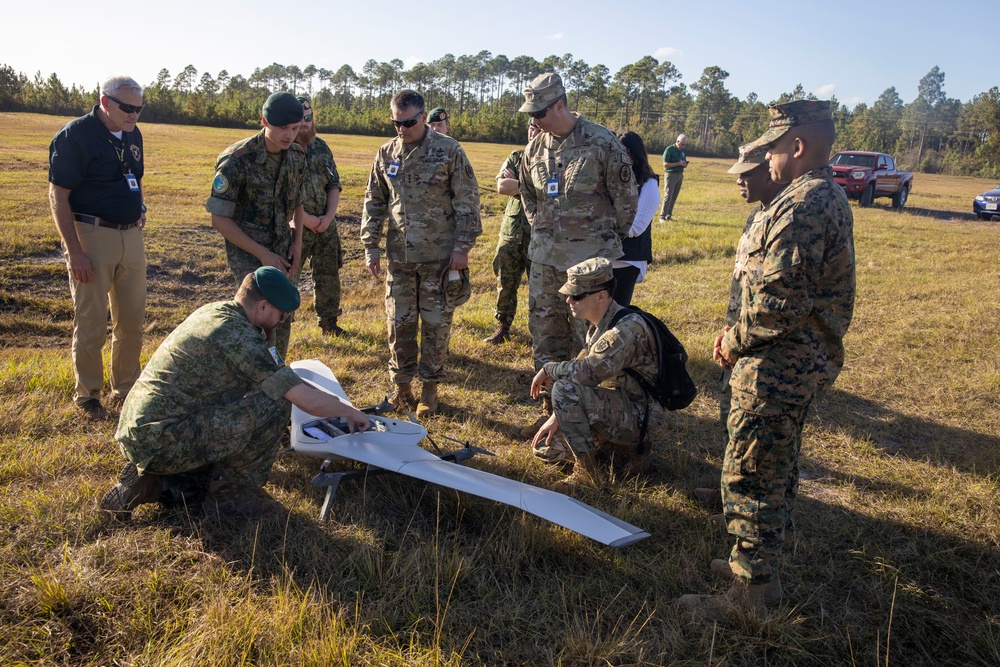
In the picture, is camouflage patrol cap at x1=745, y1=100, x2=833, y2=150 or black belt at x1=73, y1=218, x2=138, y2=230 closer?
camouflage patrol cap at x1=745, y1=100, x2=833, y2=150

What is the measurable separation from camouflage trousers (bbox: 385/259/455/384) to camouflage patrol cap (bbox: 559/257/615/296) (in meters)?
1.46

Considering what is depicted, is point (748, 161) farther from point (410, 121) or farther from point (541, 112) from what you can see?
point (410, 121)

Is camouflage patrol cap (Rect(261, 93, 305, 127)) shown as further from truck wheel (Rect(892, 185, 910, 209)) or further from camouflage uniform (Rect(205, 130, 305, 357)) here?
truck wheel (Rect(892, 185, 910, 209))

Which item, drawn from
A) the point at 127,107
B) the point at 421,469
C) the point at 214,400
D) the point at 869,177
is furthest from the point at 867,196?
the point at 214,400

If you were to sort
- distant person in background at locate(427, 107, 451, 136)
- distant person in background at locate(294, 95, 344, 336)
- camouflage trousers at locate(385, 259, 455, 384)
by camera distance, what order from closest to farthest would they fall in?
camouflage trousers at locate(385, 259, 455, 384)
distant person in background at locate(294, 95, 344, 336)
distant person in background at locate(427, 107, 451, 136)

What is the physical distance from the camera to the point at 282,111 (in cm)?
429

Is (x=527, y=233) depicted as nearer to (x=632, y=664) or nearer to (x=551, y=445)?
(x=551, y=445)

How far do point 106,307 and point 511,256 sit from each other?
382cm

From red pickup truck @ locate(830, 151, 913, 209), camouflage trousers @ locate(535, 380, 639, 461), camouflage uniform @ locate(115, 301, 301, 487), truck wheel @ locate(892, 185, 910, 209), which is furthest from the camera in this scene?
truck wheel @ locate(892, 185, 910, 209)

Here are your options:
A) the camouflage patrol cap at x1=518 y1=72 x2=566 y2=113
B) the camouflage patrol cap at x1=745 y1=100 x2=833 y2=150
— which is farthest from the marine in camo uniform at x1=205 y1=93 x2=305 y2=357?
the camouflage patrol cap at x1=745 y1=100 x2=833 y2=150

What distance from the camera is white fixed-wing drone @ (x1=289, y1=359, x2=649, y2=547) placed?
10.3 ft

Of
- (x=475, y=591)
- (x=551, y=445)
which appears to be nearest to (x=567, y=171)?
(x=551, y=445)

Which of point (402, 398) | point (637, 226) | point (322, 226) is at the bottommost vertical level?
point (402, 398)

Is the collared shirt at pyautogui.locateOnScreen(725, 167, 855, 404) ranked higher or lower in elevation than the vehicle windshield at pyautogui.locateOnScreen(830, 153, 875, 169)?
lower
